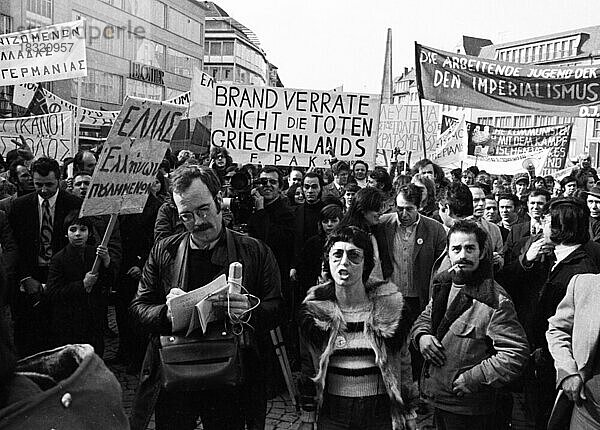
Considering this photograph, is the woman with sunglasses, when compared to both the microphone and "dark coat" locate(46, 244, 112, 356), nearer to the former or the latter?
the microphone

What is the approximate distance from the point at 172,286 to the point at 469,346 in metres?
1.66

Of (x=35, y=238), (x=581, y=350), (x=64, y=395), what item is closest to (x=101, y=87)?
(x=35, y=238)

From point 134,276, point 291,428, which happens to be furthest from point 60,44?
point 291,428

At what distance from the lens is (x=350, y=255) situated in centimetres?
365

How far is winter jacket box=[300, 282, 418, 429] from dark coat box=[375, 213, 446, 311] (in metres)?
2.03

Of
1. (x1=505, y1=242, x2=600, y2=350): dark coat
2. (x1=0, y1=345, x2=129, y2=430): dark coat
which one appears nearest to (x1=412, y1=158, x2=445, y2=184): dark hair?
(x1=505, y1=242, x2=600, y2=350): dark coat

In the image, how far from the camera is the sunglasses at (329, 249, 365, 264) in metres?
3.65

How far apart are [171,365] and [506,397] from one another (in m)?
2.06

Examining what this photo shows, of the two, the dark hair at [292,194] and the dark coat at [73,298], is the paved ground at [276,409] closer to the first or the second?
the dark coat at [73,298]

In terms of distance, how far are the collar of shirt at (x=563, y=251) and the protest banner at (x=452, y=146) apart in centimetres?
1151

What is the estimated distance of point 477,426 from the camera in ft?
12.7

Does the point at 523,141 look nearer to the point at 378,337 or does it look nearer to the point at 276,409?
the point at 276,409

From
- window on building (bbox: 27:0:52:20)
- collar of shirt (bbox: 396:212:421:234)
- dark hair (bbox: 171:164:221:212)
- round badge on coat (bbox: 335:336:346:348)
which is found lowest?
round badge on coat (bbox: 335:336:346:348)

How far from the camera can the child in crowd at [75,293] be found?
5.30 m
